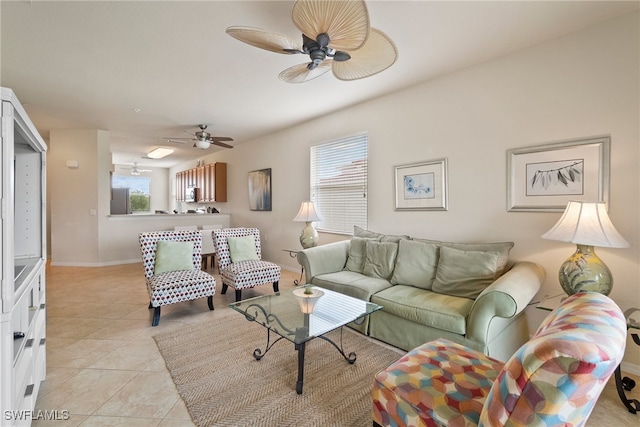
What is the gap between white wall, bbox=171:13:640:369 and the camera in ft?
6.87

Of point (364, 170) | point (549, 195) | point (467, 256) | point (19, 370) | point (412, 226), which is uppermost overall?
point (364, 170)

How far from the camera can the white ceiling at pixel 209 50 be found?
2012mm

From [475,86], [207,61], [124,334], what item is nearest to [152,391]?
[124,334]

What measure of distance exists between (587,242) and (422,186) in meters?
1.58

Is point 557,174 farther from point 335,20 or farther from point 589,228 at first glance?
point 335,20

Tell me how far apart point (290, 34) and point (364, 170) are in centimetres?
199

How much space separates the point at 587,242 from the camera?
1.86 meters

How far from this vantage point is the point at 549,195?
2.41m

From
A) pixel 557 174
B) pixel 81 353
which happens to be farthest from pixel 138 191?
pixel 557 174

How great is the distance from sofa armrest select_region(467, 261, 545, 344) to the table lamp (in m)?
0.25

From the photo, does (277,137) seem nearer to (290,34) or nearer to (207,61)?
(207,61)

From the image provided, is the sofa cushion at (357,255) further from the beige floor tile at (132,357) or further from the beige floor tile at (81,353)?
the beige floor tile at (81,353)

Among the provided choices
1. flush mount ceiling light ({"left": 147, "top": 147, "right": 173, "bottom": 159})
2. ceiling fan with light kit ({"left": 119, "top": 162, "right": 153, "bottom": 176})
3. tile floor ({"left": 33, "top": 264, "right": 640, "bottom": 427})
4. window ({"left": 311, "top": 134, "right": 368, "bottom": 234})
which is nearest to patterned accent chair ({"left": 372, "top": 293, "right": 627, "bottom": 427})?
tile floor ({"left": 33, "top": 264, "right": 640, "bottom": 427})

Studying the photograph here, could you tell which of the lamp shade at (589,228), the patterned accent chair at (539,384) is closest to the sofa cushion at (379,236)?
the lamp shade at (589,228)
